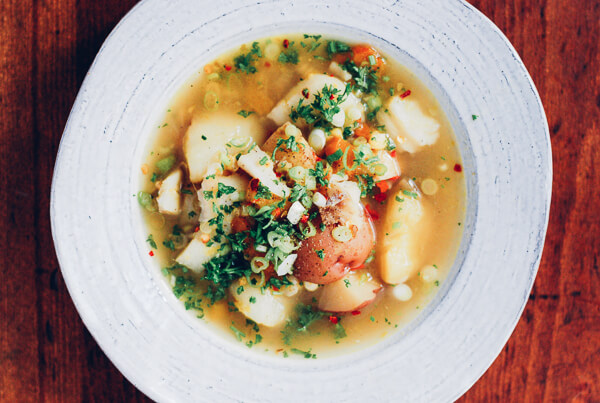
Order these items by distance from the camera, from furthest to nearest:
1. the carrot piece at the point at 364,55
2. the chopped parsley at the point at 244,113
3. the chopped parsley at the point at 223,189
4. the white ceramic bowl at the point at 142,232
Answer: the chopped parsley at the point at 244,113 < the carrot piece at the point at 364,55 < the chopped parsley at the point at 223,189 < the white ceramic bowl at the point at 142,232

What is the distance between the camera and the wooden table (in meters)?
2.21

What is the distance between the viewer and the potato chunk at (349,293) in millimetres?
2270

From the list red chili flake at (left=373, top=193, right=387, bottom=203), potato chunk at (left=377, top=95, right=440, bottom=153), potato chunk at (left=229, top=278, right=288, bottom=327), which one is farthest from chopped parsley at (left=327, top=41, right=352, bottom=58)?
potato chunk at (left=229, top=278, right=288, bottom=327)

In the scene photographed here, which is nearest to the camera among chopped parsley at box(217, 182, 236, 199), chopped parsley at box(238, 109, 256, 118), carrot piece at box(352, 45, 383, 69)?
chopped parsley at box(217, 182, 236, 199)

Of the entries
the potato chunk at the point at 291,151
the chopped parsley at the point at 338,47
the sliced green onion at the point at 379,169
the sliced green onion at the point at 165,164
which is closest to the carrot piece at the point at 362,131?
the sliced green onion at the point at 379,169

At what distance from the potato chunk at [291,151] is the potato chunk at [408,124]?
0.43 meters

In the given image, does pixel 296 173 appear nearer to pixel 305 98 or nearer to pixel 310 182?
pixel 310 182

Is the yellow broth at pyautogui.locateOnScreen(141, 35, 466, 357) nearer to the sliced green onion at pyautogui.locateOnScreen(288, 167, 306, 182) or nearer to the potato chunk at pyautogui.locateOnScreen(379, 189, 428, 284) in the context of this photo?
the potato chunk at pyautogui.locateOnScreen(379, 189, 428, 284)

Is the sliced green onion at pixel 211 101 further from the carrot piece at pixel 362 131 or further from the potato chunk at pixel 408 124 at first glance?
the potato chunk at pixel 408 124

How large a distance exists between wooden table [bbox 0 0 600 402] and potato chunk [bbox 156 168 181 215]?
1.84 ft

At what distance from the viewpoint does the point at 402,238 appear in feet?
7.55

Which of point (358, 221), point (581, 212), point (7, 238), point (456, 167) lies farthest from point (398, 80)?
point (7, 238)

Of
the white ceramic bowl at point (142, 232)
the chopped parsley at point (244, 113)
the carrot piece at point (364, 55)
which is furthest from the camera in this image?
the chopped parsley at point (244, 113)

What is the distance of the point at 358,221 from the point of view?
→ 7.02ft
